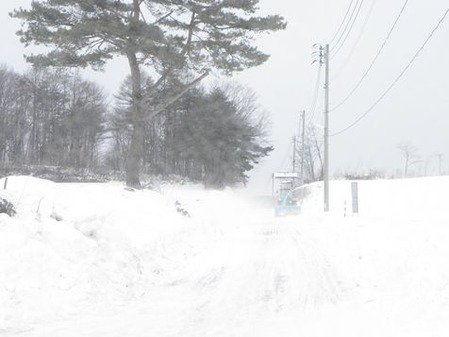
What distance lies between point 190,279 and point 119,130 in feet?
181

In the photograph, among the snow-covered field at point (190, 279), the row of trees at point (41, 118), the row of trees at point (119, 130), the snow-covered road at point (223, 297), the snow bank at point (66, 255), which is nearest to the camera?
the snow-covered road at point (223, 297)

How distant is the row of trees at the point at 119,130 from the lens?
55.1 metres

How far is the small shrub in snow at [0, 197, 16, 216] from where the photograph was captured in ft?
32.3

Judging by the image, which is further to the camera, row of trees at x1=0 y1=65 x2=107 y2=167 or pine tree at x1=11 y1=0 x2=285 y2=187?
row of trees at x1=0 y1=65 x2=107 y2=167

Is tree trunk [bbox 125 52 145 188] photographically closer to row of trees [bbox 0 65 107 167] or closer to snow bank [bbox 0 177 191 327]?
snow bank [bbox 0 177 191 327]

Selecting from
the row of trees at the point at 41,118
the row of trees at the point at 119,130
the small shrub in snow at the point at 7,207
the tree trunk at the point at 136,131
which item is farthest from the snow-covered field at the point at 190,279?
the row of trees at the point at 41,118

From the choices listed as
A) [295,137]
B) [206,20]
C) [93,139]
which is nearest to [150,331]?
[206,20]

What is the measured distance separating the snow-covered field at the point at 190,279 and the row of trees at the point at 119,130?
129 ft

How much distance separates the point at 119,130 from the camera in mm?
64188

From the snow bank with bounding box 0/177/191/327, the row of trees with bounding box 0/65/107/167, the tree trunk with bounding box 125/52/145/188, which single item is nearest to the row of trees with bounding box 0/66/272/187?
the row of trees with bounding box 0/65/107/167

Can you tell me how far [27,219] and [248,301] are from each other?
4462mm

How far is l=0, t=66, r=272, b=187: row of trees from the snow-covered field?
3947cm

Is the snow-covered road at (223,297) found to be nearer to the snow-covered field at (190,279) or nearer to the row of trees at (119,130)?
the snow-covered field at (190,279)

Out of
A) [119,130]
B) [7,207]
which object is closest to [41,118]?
[119,130]
